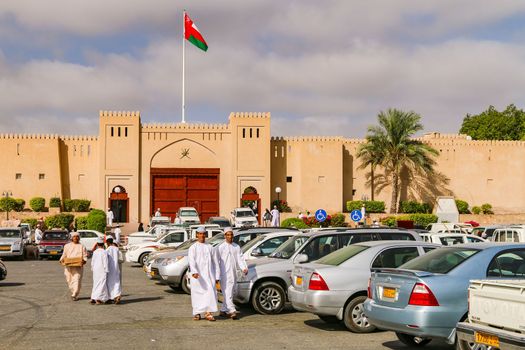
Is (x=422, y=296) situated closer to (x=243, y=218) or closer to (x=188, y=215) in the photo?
(x=243, y=218)

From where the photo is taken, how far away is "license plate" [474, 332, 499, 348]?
8289 mm

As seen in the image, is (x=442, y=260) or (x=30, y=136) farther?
(x=30, y=136)

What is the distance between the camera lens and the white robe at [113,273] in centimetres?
1647

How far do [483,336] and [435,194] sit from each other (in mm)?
52163

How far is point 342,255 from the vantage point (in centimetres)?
1295

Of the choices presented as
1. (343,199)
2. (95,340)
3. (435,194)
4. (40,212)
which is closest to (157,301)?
(95,340)

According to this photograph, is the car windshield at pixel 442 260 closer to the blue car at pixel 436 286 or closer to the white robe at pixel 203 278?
the blue car at pixel 436 286

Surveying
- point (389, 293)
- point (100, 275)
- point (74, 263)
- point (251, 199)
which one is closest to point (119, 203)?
point (251, 199)

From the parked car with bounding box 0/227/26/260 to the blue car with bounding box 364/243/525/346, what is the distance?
24.0 m

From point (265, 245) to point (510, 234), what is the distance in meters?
12.3

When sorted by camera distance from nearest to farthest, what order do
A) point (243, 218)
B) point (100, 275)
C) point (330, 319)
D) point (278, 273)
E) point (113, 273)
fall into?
point (330, 319)
point (278, 273)
point (100, 275)
point (113, 273)
point (243, 218)

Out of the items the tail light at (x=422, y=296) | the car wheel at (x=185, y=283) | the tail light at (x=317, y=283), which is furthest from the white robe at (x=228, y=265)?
the tail light at (x=422, y=296)

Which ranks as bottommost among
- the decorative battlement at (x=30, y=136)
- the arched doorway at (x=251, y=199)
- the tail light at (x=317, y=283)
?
the tail light at (x=317, y=283)

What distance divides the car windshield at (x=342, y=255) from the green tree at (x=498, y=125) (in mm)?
69127
